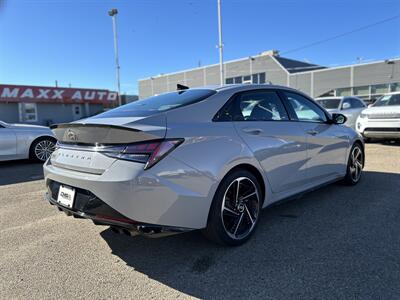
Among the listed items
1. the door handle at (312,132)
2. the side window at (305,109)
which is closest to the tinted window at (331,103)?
the side window at (305,109)

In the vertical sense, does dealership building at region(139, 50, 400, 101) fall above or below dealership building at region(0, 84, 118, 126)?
above

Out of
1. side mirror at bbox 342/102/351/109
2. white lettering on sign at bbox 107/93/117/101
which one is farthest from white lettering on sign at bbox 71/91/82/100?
side mirror at bbox 342/102/351/109

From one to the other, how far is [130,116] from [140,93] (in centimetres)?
4922

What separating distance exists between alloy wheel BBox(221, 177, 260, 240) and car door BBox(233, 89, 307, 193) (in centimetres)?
29

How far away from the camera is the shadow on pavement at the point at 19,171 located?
6.53 metres

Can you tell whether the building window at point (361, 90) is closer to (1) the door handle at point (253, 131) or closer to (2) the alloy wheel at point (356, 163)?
(2) the alloy wheel at point (356, 163)

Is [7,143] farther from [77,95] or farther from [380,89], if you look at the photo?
[380,89]

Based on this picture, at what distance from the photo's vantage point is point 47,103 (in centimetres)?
2631

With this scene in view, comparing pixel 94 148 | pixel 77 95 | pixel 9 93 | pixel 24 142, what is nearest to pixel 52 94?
pixel 77 95

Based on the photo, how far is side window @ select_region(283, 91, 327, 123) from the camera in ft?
13.5

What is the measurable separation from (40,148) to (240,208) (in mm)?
6903

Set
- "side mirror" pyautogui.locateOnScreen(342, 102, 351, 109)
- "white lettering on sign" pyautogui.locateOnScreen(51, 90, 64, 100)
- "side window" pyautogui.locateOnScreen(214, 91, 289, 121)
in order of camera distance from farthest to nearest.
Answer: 1. "white lettering on sign" pyautogui.locateOnScreen(51, 90, 64, 100)
2. "side mirror" pyautogui.locateOnScreen(342, 102, 351, 109)
3. "side window" pyautogui.locateOnScreen(214, 91, 289, 121)

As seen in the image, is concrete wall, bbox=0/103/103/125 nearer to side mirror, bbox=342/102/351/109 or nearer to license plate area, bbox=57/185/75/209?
side mirror, bbox=342/102/351/109

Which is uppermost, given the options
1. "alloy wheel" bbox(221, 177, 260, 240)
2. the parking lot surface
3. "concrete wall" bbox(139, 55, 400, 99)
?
"concrete wall" bbox(139, 55, 400, 99)
